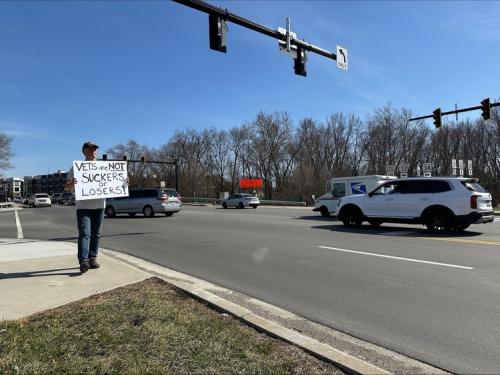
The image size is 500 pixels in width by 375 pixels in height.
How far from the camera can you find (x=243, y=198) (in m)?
43.1

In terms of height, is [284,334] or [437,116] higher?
[437,116]

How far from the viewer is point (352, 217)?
1659 cm

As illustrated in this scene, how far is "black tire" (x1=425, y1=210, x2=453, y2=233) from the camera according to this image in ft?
45.1

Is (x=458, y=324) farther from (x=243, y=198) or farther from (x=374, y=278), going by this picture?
(x=243, y=198)

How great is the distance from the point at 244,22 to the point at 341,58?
507 cm

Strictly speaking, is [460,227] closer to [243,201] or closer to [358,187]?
[358,187]

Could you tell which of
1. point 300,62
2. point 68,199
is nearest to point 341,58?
point 300,62

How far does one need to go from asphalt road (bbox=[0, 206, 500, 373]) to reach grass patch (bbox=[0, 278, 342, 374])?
1325 millimetres

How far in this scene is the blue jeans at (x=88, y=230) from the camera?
7.49 meters

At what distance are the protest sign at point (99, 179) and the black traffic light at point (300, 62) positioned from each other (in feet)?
28.9

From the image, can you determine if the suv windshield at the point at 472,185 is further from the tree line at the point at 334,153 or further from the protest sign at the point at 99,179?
the tree line at the point at 334,153

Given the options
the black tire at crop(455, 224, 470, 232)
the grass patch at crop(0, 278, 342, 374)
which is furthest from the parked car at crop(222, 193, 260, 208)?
the grass patch at crop(0, 278, 342, 374)

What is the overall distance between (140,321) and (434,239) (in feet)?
32.5

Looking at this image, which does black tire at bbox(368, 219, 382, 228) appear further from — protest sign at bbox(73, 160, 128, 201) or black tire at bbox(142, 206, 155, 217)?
black tire at bbox(142, 206, 155, 217)
